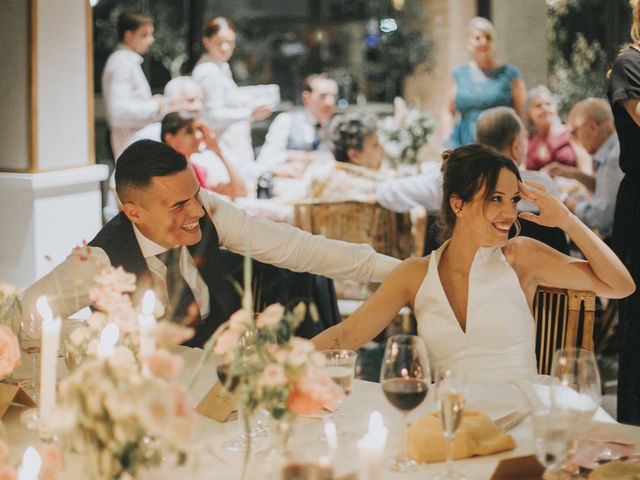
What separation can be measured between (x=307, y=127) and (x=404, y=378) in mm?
5454

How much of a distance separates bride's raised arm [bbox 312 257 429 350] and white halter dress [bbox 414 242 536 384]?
0.11 feet

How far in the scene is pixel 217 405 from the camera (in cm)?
201

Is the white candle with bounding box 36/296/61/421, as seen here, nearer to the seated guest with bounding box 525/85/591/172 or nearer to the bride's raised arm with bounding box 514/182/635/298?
the bride's raised arm with bounding box 514/182/635/298

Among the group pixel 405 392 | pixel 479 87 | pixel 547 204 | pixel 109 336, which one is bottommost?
pixel 405 392

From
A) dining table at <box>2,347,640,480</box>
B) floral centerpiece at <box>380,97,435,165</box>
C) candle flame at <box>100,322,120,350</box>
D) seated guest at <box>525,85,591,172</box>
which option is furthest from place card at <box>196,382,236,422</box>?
seated guest at <box>525,85,591,172</box>

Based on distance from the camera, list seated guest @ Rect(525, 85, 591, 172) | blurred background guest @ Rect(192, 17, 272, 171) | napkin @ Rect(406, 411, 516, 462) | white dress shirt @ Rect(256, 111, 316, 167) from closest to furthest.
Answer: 1. napkin @ Rect(406, 411, 516, 462)
2. seated guest @ Rect(525, 85, 591, 172)
3. blurred background guest @ Rect(192, 17, 272, 171)
4. white dress shirt @ Rect(256, 111, 316, 167)

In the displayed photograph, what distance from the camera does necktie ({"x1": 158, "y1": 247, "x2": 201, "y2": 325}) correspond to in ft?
9.33

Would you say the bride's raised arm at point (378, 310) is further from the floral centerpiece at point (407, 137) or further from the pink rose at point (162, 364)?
A: the floral centerpiece at point (407, 137)

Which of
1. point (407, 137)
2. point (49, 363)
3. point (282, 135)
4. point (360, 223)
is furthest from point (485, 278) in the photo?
point (282, 135)

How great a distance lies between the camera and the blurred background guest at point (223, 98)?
22.6ft

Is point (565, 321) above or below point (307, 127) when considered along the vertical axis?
below

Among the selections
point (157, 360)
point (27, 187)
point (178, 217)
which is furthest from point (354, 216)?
point (157, 360)

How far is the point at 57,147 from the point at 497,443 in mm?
3493

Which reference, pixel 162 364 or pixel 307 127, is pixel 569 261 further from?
pixel 307 127
